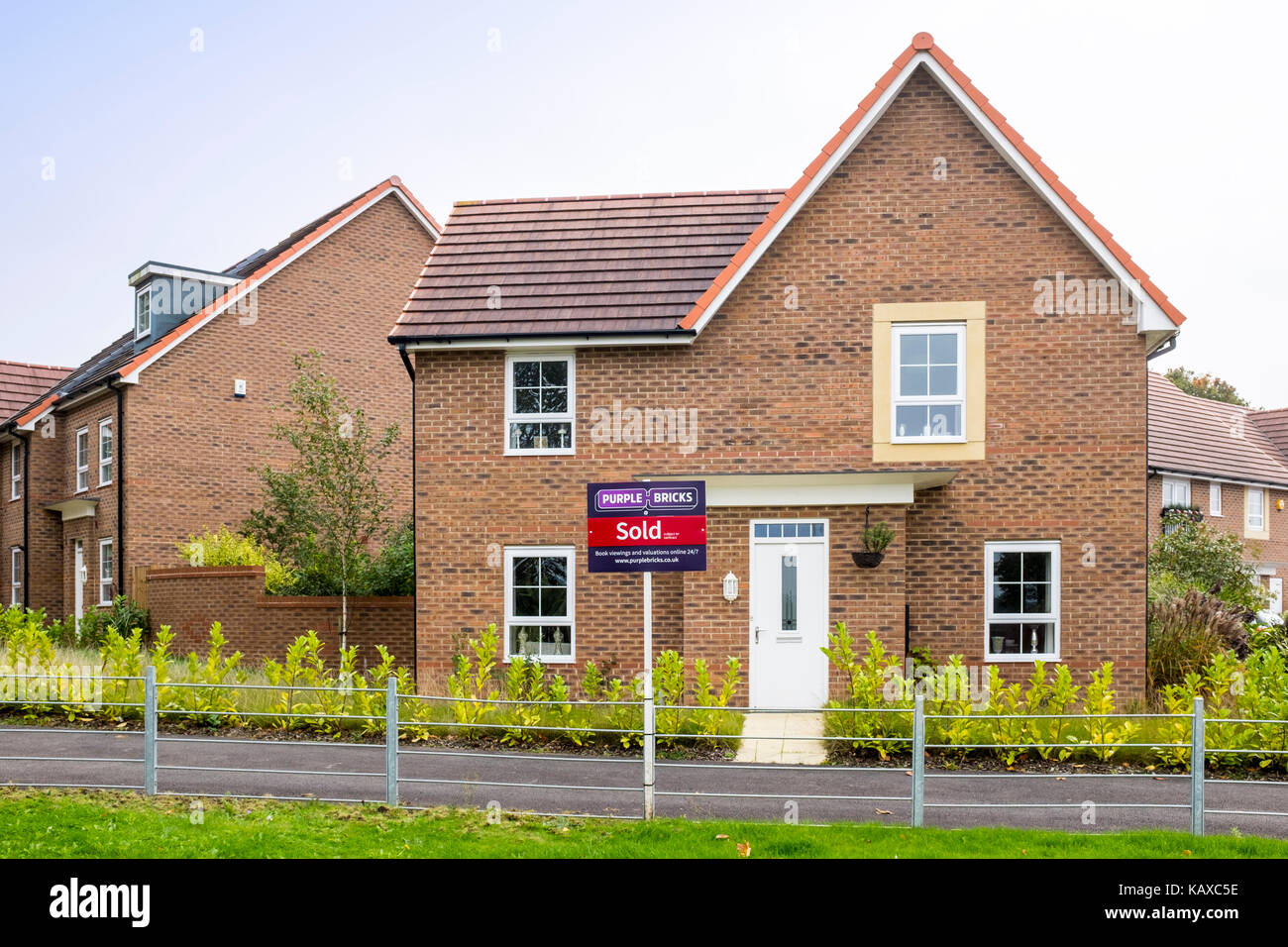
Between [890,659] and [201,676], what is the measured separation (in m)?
9.59

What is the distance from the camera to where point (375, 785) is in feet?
40.3

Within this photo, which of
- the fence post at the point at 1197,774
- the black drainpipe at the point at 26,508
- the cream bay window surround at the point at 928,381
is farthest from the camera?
the black drainpipe at the point at 26,508

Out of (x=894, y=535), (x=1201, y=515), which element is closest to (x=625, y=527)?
(x=894, y=535)

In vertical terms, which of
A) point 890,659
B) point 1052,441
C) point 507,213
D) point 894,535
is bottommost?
point 890,659

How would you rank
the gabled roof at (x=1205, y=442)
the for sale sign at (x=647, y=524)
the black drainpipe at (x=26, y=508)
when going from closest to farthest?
the for sale sign at (x=647, y=524), the black drainpipe at (x=26, y=508), the gabled roof at (x=1205, y=442)

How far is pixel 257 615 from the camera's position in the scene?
23.0 meters

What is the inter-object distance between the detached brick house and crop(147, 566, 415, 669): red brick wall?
2570 mm

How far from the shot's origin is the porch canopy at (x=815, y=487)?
16984 millimetres

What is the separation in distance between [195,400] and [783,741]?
1814 centimetres

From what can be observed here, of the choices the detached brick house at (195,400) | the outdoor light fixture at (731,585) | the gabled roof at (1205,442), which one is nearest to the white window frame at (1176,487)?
the gabled roof at (1205,442)

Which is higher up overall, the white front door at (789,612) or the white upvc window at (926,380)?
the white upvc window at (926,380)

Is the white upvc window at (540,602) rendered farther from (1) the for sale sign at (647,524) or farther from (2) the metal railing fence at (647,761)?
(1) the for sale sign at (647,524)

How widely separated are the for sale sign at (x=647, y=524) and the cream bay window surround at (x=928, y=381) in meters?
7.80
